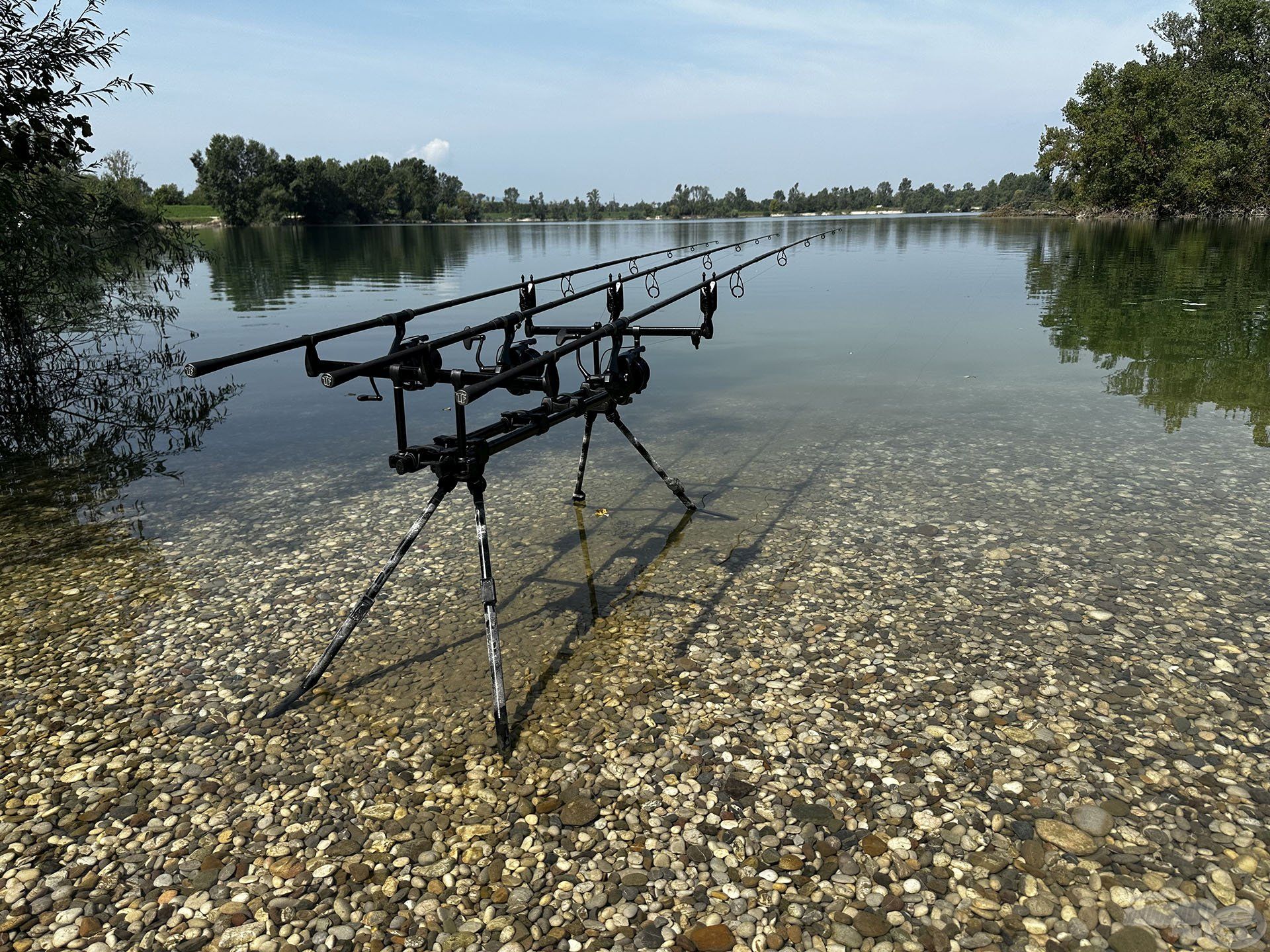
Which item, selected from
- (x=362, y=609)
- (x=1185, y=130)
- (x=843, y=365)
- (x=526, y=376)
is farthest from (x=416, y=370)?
(x=1185, y=130)

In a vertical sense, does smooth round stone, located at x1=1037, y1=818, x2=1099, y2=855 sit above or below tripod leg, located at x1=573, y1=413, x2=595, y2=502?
below

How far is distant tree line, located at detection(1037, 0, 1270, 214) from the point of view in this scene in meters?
110

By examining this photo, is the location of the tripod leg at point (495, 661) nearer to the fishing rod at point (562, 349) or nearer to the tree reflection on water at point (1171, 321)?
the fishing rod at point (562, 349)

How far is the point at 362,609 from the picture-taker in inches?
271

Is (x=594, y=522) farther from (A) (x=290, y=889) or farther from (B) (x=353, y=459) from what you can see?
(A) (x=290, y=889)

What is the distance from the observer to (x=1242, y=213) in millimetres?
113375

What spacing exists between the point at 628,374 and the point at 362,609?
426 cm

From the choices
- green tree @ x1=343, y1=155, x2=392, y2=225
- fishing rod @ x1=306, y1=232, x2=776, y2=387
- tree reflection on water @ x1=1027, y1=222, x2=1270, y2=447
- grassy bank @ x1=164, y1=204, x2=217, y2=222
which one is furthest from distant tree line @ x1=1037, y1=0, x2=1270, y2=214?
grassy bank @ x1=164, y1=204, x2=217, y2=222

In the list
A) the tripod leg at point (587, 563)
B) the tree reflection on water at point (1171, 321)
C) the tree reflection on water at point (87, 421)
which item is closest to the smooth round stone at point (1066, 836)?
the tripod leg at point (587, 563)

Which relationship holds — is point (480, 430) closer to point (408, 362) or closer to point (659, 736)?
point (408, 362)

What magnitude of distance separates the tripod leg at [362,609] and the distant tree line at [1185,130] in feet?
431

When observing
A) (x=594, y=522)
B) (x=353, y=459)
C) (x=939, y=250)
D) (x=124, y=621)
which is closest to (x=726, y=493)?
(x=594, y=522)

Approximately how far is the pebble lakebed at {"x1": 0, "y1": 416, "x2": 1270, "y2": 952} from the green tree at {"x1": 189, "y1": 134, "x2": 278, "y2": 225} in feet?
567

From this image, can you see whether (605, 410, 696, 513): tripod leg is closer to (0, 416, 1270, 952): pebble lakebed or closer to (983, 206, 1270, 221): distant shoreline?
(0, 416, 1270, 952): pebble lakebed
